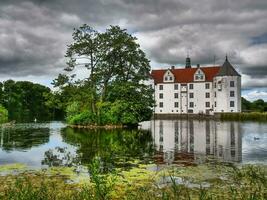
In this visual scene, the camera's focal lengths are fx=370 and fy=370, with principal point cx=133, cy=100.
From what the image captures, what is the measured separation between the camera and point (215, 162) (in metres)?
17.1

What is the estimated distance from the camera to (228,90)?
271 feet

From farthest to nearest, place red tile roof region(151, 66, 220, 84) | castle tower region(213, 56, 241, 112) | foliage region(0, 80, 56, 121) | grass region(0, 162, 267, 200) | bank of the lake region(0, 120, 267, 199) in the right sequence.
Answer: foliage region(0, 80, 56, 121)
red tile roof region(151, 66, 220, 84)
castle tower region(213, 56, 241, 112)
grass region(0, 162, 267, 200)
bank of the lake region(0, 120, 267, 199)

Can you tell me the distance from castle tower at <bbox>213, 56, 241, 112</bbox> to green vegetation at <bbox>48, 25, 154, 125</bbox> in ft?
117

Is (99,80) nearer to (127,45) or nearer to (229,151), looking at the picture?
(127,45)

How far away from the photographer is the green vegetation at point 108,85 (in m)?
48.0

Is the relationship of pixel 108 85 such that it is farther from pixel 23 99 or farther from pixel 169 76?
pixel 23 99

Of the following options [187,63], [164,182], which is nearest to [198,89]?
[187,63]

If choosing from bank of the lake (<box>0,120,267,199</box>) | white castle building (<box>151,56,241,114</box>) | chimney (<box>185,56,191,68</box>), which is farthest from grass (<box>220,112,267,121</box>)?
bank of the lake (<box>0,120,267,199</box>)

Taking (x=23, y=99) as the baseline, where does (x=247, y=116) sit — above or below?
below

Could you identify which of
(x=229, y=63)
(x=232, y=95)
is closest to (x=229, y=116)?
(x=232, y=95)

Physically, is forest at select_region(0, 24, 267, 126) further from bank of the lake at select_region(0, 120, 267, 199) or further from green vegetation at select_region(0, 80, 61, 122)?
green vegetation at select_region(0, 80, 61, 122)

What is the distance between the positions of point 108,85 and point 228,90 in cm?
4005

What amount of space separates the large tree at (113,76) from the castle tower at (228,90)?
3560cm

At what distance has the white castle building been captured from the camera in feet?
272
